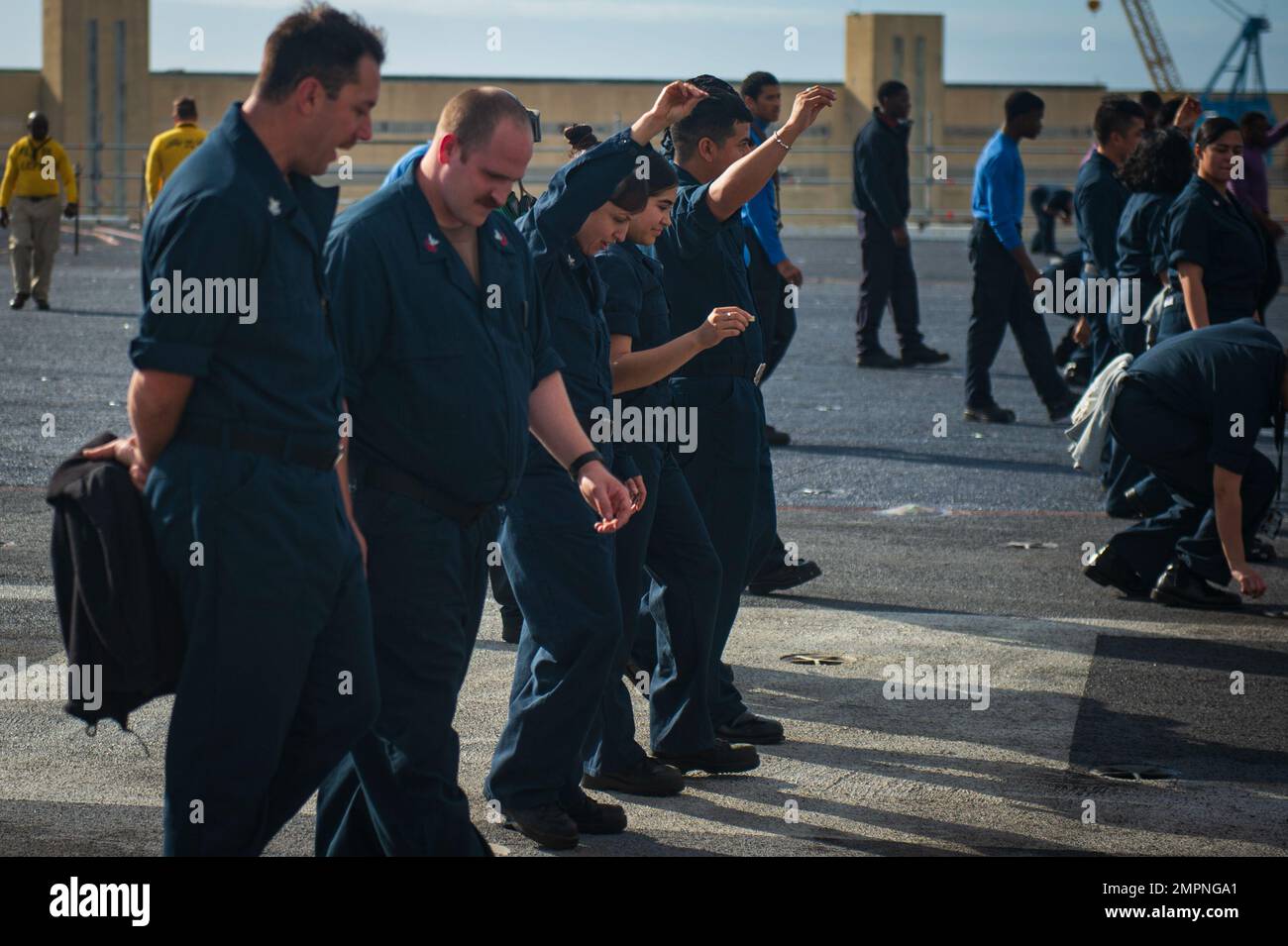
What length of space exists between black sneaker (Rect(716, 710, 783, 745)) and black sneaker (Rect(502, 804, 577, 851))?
1.10m

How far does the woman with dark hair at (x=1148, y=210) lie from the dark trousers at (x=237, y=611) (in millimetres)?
6121

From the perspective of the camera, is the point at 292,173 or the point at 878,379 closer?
the point at 292,173

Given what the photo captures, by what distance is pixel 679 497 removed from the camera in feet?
17.9

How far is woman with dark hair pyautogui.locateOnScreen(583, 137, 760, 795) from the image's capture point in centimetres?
516

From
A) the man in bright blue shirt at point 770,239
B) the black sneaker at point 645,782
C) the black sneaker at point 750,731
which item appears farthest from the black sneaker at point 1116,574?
the black sneaker at point 645,782

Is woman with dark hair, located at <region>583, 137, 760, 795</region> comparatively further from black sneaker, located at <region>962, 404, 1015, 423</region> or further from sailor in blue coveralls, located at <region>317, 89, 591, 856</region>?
black sneaker, located at <region>962, 404, 1015, 423</region>

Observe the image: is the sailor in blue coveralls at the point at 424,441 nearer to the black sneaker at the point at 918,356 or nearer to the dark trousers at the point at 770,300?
the dark trousers at the point at 770,300

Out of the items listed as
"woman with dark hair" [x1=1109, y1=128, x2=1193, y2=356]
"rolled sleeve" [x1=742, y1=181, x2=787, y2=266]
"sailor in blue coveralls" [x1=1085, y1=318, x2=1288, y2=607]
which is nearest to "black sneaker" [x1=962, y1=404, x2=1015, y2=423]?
"rolled sleeve" [x1=742, y1=181, x2=787, y2=266]

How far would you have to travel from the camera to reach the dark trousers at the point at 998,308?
1240 centimetres

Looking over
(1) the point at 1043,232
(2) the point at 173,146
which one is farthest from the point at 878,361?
(1) the point at 1043,232

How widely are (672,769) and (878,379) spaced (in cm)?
1018
